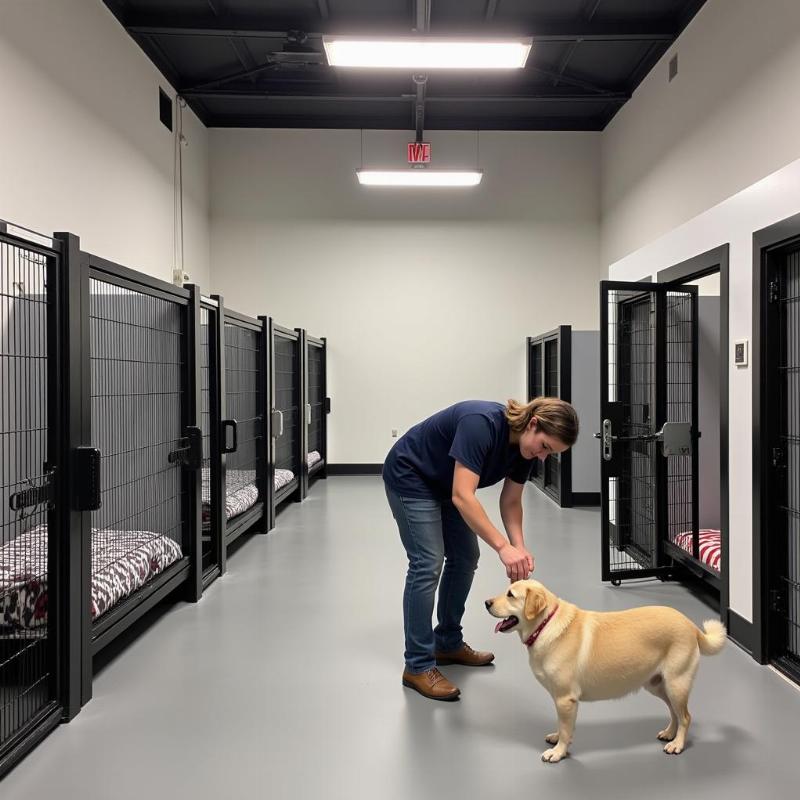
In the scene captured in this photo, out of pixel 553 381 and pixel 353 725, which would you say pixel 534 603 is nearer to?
pixel 353 725

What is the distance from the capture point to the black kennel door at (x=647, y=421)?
4.13 metres

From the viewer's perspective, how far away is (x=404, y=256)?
9.23m

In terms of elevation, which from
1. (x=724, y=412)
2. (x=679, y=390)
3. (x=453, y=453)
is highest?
(x=679, y=390)

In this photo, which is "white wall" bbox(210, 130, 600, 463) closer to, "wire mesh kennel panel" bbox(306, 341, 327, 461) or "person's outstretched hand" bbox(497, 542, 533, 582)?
"wire mesh kennel panel" bbox(306, 341, 327, 461)

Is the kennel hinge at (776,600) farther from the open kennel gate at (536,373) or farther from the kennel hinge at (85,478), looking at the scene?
the open kennel gate at (536,373)

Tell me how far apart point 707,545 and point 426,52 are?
13.1 feet

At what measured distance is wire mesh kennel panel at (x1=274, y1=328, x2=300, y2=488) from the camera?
22.6 ft

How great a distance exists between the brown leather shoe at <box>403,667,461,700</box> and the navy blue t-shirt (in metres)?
0.70

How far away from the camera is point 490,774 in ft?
7.18

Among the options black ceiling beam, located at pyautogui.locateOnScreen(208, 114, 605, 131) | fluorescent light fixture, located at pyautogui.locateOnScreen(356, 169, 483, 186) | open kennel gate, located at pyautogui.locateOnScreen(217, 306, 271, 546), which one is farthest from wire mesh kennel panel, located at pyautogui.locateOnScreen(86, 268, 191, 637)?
black ceiling beam, located at pyautogui.locateOnScreen(208, 114, 605, 131)

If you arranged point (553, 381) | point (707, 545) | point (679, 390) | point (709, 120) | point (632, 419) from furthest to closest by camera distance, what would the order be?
1. point (553, 381)
2. point (709, 120)
3. point (632, 419)
4. point (679, 390)
5. point (707, 545)

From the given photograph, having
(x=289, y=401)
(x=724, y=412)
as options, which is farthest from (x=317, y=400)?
(x=724, y=412)

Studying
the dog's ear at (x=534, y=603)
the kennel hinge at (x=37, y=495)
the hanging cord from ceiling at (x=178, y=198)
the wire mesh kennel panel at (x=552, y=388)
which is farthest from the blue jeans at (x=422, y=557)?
the hanging cord from ceiling at (x=178, y=198)

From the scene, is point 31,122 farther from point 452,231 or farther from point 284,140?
point 452,231
